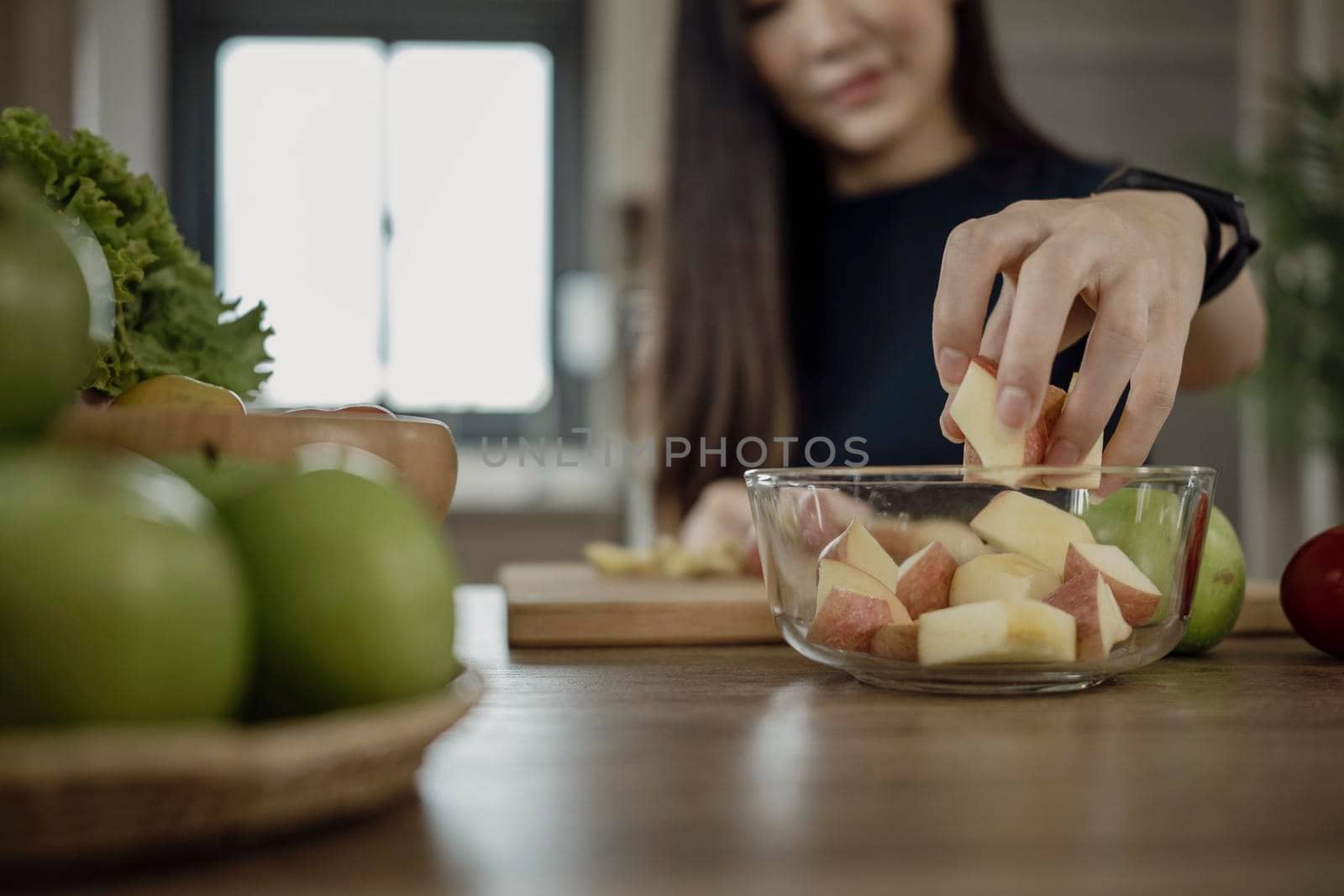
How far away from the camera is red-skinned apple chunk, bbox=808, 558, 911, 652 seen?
639 millimetres

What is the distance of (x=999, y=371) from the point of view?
2.29 ft

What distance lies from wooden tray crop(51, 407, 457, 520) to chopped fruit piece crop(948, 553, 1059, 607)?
0.96 ft

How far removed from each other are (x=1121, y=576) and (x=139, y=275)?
2.10ft

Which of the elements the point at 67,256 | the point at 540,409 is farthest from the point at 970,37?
the point at 540,409

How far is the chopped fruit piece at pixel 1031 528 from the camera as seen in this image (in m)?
0.65

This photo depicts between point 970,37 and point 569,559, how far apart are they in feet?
7.10

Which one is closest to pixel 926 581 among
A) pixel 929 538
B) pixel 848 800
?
pixel 929 538

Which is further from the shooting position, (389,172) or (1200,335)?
(389,172)

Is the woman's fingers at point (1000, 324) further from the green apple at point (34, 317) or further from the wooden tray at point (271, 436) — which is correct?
the green apple at point (34, 317)

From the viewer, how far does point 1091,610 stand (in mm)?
604

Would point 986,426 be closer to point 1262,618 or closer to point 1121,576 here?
point 1121,576

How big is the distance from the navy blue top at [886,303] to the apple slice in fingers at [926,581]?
1.13m

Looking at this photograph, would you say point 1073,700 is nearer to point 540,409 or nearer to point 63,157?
point 63,157

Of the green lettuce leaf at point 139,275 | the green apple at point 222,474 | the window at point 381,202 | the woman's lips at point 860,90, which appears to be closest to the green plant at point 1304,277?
the woman's lips at point 860,90
